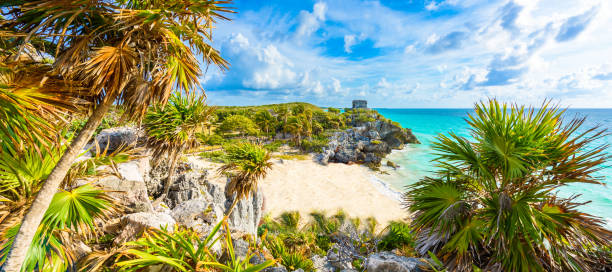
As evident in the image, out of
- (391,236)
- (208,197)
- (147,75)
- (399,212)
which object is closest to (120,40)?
(147,75)

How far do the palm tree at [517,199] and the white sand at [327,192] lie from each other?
10390 mm

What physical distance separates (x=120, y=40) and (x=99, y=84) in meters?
0.65

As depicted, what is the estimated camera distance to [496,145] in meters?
3.70

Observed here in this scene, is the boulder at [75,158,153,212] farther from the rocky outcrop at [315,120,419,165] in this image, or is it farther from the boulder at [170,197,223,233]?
the rocky outcrop at [315,120,419,165]

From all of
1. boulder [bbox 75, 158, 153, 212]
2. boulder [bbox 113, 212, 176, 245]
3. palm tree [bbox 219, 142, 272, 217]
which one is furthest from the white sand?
boulder [bbox 113, 212, 176, 245]

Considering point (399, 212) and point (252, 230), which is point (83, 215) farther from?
point (399, 212)

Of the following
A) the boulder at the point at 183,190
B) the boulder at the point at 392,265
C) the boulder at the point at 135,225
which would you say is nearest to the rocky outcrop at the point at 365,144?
the boulder at the point at 183,190

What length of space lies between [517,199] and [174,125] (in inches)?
388

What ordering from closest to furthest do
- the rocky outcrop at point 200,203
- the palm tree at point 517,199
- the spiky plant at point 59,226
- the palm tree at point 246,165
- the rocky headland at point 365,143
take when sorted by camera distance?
the spiky plant at point 59,226
the palm tree at point 517,199
the rocky outcrop at point 200,203
the palm tree at point 246,165
the rocky headland at point 365,143

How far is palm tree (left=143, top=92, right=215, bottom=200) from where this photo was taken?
8.14 metres

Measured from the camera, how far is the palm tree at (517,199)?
3.13 metres

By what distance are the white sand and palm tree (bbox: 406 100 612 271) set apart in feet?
34.1

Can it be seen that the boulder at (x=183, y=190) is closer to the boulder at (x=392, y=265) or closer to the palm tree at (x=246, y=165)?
the palm tree at (x=246, y=165)

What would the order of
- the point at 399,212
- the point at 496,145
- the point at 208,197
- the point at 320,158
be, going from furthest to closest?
the point at 320,158
the point at 399,212
the point at 208,197
the point at 496,145
